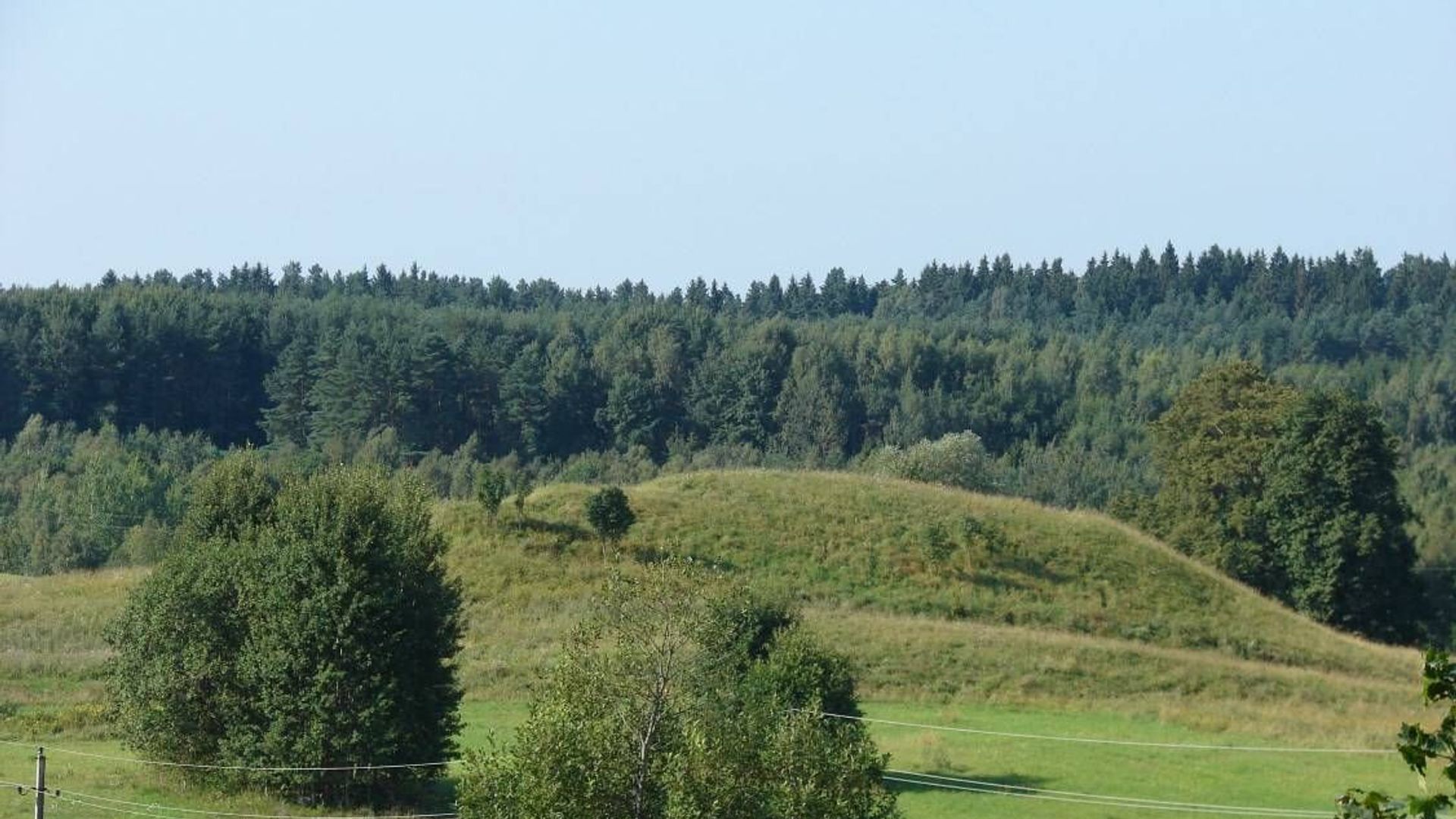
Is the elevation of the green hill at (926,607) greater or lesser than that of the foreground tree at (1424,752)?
lesser

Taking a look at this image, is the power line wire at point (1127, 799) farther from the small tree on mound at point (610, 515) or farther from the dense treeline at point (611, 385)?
the dense treeline at point (611, 385)

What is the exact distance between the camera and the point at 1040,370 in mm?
163500

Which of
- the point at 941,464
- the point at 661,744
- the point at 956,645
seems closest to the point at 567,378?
the point at 941,464

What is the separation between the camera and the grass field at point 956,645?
36594 mm

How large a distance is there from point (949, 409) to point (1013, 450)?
11.3 m

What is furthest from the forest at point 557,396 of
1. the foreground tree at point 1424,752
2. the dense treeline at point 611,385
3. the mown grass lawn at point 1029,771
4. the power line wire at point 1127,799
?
the foreground tree at point 1424,752

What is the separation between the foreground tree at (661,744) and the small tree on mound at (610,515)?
3202 cm

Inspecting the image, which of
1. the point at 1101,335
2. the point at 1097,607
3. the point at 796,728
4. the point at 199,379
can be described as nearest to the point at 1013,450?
the point at 1101,335

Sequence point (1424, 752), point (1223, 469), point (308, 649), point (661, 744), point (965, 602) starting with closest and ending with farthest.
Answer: point (1424, 752) < point (661, 744) < point (308, 649) < point (965, 602) < point (1223, 469)

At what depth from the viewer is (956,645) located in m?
50.0

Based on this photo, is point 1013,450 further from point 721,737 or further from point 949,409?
point 721,737

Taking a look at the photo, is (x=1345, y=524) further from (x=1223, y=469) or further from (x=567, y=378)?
(x=567, y=378)

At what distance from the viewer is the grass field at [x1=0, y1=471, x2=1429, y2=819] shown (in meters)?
36.6

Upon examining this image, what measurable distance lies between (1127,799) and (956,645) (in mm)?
15738
